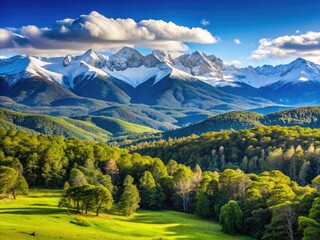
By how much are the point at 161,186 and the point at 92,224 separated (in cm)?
5746

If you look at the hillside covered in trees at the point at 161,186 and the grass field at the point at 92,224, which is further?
the hillside covered in trees at the point at 161,186

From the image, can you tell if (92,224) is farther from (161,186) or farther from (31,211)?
(161,186)

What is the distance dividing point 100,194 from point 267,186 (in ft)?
146

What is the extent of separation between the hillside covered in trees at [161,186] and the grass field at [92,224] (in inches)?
203

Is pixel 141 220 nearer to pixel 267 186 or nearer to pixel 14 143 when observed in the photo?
pixel 267 186

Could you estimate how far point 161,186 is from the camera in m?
146

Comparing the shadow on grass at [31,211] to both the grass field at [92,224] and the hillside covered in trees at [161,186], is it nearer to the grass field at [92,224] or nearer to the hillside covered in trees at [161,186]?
the grass field at [92,224]

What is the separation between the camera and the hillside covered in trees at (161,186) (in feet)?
314

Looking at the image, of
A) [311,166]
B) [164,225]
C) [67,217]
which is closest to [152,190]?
[164,225]

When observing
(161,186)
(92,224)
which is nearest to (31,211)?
(92,224)

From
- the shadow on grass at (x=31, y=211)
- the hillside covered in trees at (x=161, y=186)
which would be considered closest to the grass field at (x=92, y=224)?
the shadow on grass at (x=31, y=211)

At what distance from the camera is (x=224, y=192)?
415 feet

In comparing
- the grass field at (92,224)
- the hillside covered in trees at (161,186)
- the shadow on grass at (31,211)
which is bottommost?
the grass field at (92,224)

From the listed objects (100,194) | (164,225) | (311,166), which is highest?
(311,166)
